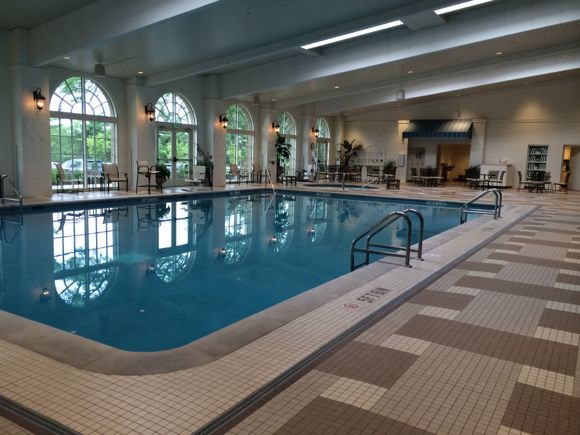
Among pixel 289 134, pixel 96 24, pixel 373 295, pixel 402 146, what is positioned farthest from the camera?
pixel 402 146

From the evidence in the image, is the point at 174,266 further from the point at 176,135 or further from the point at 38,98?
the point at 176,135

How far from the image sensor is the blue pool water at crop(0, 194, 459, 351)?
4.31 m

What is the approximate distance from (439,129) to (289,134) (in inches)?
254

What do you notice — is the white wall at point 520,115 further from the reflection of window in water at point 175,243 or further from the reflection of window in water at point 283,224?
the reflection of window in water at point 175,243

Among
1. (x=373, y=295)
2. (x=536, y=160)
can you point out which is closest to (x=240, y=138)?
(x=536, y=160)

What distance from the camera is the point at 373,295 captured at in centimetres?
408

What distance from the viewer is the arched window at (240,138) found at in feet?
57.3

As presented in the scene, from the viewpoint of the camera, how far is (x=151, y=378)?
2545mm

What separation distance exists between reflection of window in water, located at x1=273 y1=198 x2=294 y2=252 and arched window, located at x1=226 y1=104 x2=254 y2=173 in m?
4.73

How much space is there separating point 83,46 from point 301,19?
168 inches

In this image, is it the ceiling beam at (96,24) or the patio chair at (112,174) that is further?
the patio chair at (112,174)

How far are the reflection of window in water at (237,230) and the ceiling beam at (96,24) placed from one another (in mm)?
3698

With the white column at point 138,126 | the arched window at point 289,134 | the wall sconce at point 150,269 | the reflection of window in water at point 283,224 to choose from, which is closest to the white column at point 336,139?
the arched window at point 289,134

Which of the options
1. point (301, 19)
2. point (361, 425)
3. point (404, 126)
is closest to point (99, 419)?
point (361, 425)
